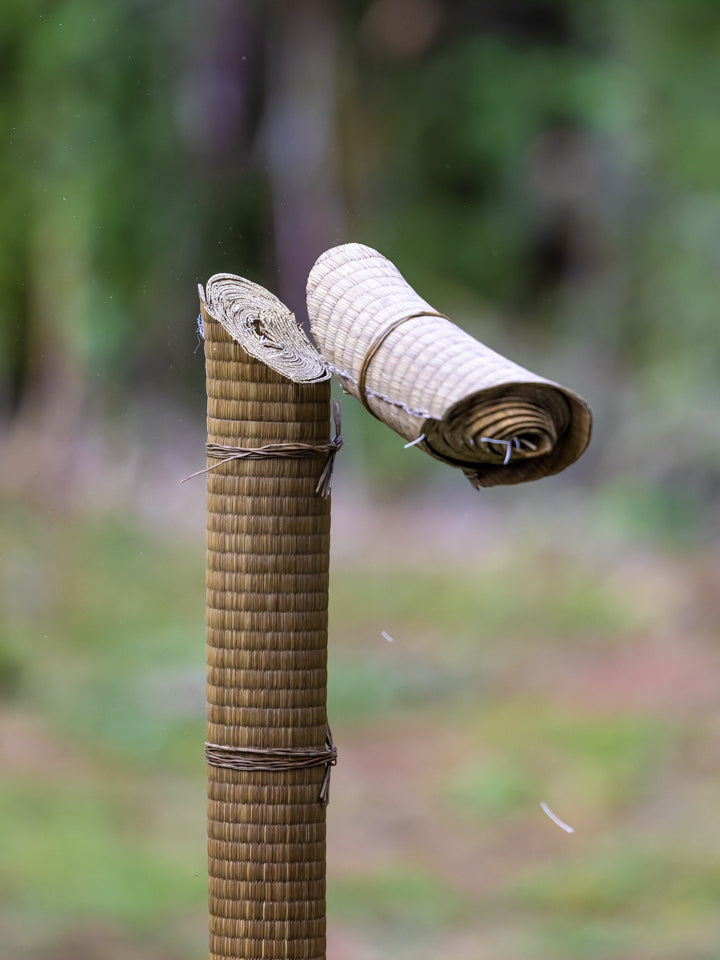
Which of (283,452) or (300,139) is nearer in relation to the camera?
(283,452)

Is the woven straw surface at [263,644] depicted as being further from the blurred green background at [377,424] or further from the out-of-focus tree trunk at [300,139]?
the out-of-focus tree trunk at [300,139]

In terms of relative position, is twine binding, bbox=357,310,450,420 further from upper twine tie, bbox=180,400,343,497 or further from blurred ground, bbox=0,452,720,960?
blurred ground, bbox=0,452,720,960

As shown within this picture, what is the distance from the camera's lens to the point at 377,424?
3199 millimetres

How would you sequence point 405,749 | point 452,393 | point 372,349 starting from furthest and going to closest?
1. point 405,749
2. point 372,349
3. point 452,393

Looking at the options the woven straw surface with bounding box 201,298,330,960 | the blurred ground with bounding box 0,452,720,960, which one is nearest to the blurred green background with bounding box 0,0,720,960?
the blurred ground with bounding box 0,452,720,960

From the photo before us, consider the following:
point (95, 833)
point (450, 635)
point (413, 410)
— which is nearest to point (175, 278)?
point (450, 635)

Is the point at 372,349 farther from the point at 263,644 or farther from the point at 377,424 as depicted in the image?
the point at 377,424

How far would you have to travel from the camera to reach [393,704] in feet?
9.10

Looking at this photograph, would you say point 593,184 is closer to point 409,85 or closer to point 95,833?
point 409,85

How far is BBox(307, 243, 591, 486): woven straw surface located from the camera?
930 millimetres

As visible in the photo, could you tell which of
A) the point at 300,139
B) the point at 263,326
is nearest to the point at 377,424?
the point at 300,139

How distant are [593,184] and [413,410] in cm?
256

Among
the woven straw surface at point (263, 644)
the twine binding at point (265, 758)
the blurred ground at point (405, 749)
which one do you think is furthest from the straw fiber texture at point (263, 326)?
the blurred ground at point (405, 749)

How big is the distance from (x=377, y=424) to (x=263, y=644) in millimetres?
2109
